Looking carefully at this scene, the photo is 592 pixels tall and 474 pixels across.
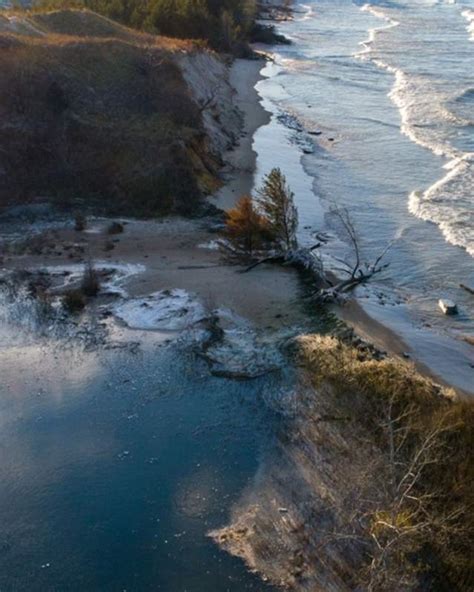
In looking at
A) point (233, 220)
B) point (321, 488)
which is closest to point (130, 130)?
point (233, 220)

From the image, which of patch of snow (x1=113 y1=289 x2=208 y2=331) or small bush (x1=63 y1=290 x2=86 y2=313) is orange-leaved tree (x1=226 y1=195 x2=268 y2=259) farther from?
small bush (x1=63 y1=290 x2=86 y2=313)

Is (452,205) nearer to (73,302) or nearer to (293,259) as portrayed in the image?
(293,259)

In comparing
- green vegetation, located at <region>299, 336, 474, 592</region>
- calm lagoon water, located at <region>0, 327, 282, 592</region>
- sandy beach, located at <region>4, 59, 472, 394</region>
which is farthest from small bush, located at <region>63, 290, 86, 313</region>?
green vegetation, located at <region>299, 336, 474, 592</region>

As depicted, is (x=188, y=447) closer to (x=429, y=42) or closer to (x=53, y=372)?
(x=53, y=372)

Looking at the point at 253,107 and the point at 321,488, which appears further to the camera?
the point at 253,107

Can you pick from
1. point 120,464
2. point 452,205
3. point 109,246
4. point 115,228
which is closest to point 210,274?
point 109,246

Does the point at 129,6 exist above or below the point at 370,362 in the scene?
above
